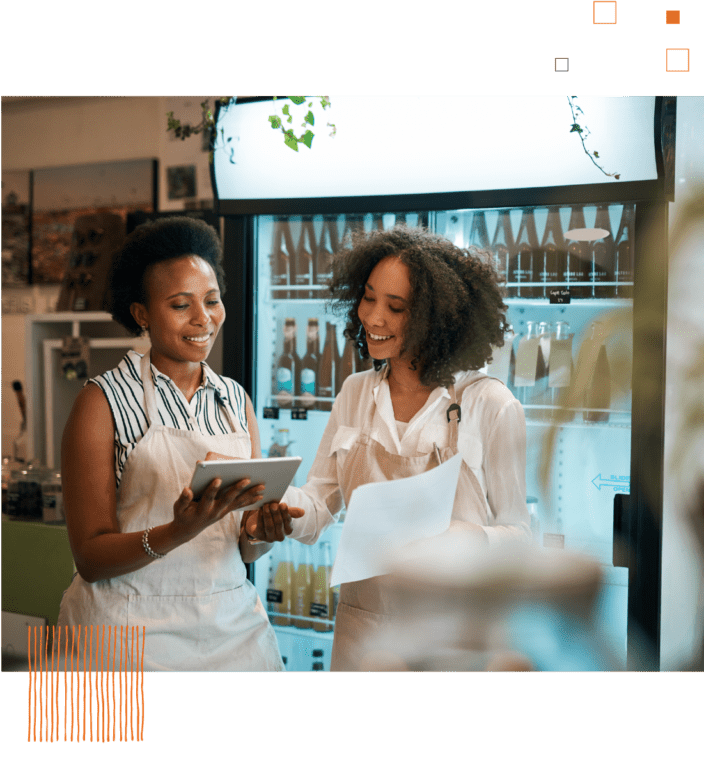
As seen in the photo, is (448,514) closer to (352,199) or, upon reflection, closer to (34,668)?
(352,199)

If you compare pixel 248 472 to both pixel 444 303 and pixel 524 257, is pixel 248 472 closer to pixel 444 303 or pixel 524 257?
pixel 444 303

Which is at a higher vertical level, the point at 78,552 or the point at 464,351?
the point at 464,351

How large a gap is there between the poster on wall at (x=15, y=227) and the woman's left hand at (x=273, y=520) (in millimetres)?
→ 1035

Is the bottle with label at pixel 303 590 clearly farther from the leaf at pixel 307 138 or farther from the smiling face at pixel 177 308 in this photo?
the leaf at pixel 307 138

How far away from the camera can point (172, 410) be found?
6.46ft

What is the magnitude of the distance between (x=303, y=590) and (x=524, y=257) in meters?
1.24

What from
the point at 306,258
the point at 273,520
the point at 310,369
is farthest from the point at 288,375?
the point at 273,520

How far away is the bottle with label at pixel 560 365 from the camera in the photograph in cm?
208

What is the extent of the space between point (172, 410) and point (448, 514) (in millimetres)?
843

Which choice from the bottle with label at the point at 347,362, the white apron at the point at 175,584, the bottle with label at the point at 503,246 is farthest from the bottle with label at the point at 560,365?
the white apron at the point at 175,584
